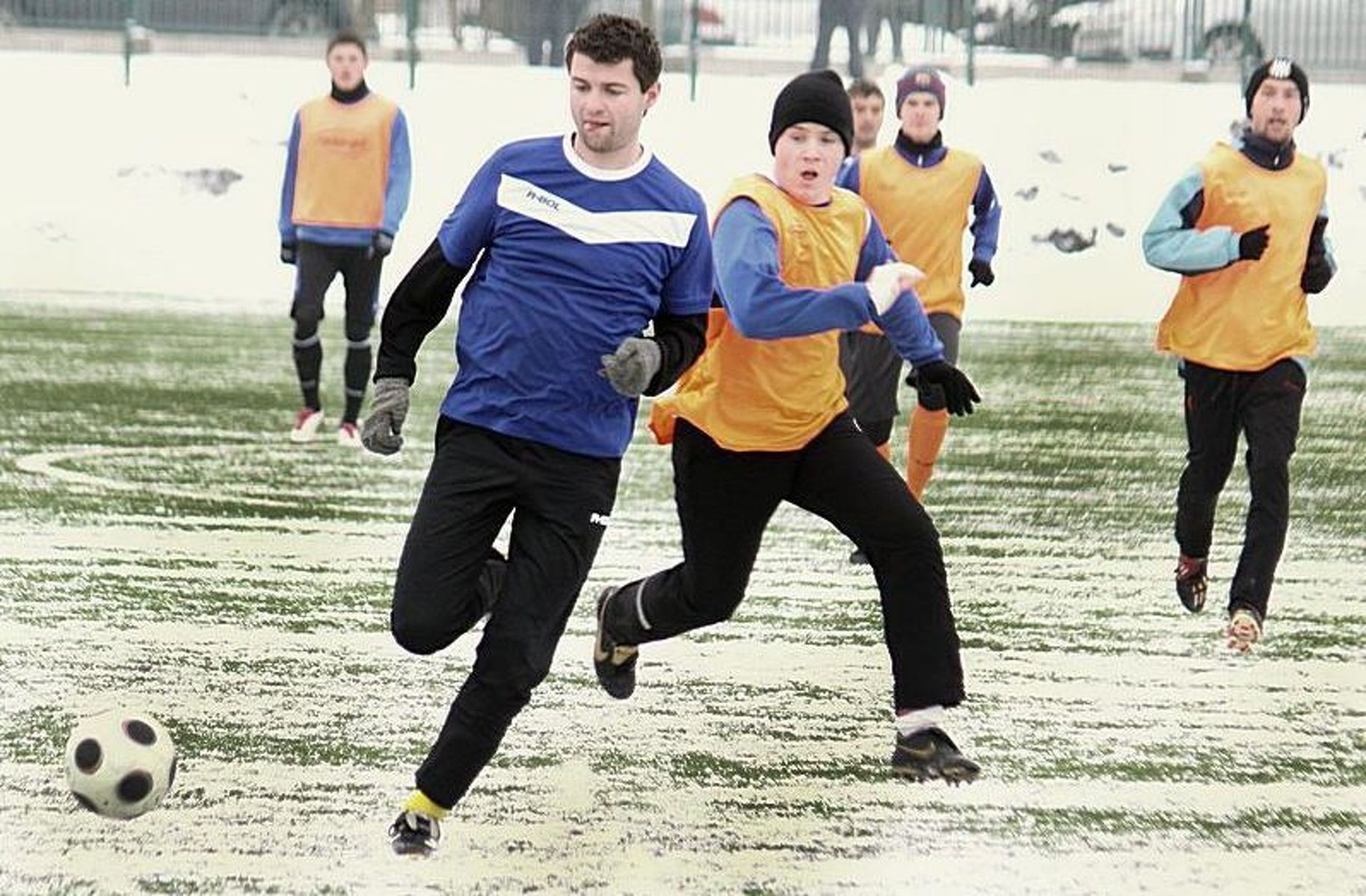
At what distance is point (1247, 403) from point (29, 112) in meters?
20.2

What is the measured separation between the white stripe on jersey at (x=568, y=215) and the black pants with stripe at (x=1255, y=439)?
3.50 metres

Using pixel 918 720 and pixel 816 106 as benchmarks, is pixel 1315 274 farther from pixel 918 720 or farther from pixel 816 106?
pixel 918 720

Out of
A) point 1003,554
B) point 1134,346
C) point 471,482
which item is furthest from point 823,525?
point 1134,346

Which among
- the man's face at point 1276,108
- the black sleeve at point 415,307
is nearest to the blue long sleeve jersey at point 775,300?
the black sleeve at point 415,307

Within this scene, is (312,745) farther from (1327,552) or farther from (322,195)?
(322,195)

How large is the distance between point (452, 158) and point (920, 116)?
16.4 metres

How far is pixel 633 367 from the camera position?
19.4 feet

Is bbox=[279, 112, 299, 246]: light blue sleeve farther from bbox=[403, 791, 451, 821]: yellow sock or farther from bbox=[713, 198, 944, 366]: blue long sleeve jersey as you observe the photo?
bbox=[403, 791, 451, 821]: yellow sock

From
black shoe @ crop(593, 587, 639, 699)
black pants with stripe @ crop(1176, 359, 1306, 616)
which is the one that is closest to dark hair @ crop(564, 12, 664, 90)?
black shoe @ crop(593, 587, 639, 699)

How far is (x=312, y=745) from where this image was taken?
6.93m

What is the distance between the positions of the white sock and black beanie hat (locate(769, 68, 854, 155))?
1518 mm

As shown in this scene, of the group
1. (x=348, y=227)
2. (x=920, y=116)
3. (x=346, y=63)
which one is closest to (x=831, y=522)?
(x=920, y=116)

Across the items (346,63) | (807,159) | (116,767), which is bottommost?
(116,767)

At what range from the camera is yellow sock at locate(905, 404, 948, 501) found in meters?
11.2
